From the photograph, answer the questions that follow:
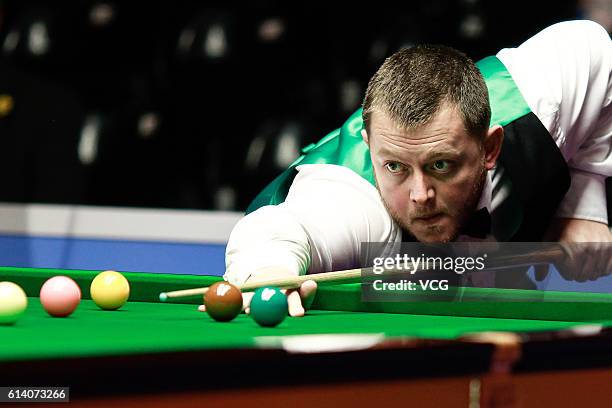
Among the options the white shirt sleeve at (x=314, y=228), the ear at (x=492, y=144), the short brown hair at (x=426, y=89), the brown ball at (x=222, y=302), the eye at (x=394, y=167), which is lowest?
the brown ball at (x=222, y=302)

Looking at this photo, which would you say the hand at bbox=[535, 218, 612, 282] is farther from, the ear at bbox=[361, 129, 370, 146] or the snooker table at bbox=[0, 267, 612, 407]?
the snooker table at bbox=[0, 267, 612, 407]

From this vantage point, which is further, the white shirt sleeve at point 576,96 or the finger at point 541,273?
the finger at point 541,273

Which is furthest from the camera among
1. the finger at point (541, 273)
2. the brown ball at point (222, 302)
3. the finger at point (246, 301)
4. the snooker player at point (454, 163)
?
the finger at point (541, 273)

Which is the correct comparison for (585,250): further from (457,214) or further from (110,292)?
(110,292)

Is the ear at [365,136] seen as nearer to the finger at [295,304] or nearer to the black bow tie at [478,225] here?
the black bow tie at [478,225]

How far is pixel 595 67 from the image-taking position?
3279mm

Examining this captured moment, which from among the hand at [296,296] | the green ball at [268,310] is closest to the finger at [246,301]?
the hand at [296,296]

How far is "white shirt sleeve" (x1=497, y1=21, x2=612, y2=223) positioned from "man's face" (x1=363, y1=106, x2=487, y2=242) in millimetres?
389

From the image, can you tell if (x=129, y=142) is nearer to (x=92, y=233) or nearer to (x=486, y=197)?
(x=92, y=233)

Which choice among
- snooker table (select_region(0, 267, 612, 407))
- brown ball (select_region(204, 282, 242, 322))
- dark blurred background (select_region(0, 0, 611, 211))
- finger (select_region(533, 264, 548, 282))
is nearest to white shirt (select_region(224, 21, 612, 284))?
finger (select_region(533, 264, 548, 282))

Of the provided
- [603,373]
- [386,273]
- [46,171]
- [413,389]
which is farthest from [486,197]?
[46,171]

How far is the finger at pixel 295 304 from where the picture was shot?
2.04 m

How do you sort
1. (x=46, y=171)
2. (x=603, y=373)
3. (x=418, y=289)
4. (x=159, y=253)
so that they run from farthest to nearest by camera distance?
(x=46, y=171)
(x=159, y=253)
(x=418, y=289)
(x=603, y=373)

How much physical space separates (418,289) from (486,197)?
→ 1.00 m
